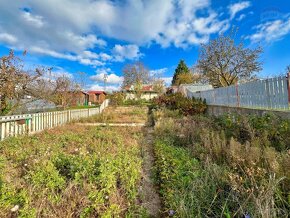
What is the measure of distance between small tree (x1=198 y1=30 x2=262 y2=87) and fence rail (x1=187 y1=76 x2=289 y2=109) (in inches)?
484

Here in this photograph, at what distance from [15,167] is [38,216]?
1.99m

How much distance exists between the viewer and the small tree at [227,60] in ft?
68.2

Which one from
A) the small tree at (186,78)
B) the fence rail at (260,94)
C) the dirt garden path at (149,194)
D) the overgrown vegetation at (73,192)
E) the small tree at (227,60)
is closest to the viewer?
the overgrown vegetation at (73,192)

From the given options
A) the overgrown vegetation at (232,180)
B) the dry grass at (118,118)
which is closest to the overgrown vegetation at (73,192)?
the overgrown vegetation at (232,180)

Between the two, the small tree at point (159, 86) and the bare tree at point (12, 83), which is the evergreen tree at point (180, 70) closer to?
the small tree at point (159, 86)

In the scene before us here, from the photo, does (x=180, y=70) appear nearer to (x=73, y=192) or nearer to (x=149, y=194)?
(x=149, y=194)

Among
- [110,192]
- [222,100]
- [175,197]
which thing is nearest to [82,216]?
[110,192]

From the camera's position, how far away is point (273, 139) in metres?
4.15

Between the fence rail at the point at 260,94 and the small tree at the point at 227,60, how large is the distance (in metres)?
12.3

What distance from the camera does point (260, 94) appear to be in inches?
275

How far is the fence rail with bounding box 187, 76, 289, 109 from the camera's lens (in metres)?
5.68

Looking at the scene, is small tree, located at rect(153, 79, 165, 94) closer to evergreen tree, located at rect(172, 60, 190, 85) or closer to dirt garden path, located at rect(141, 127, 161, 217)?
evergreen tree, located at rect(172, 60, 190, 85)

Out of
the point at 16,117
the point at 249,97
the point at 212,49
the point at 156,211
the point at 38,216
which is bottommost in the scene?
the point at 156,211

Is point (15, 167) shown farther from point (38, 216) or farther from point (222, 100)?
point (222, 100)
